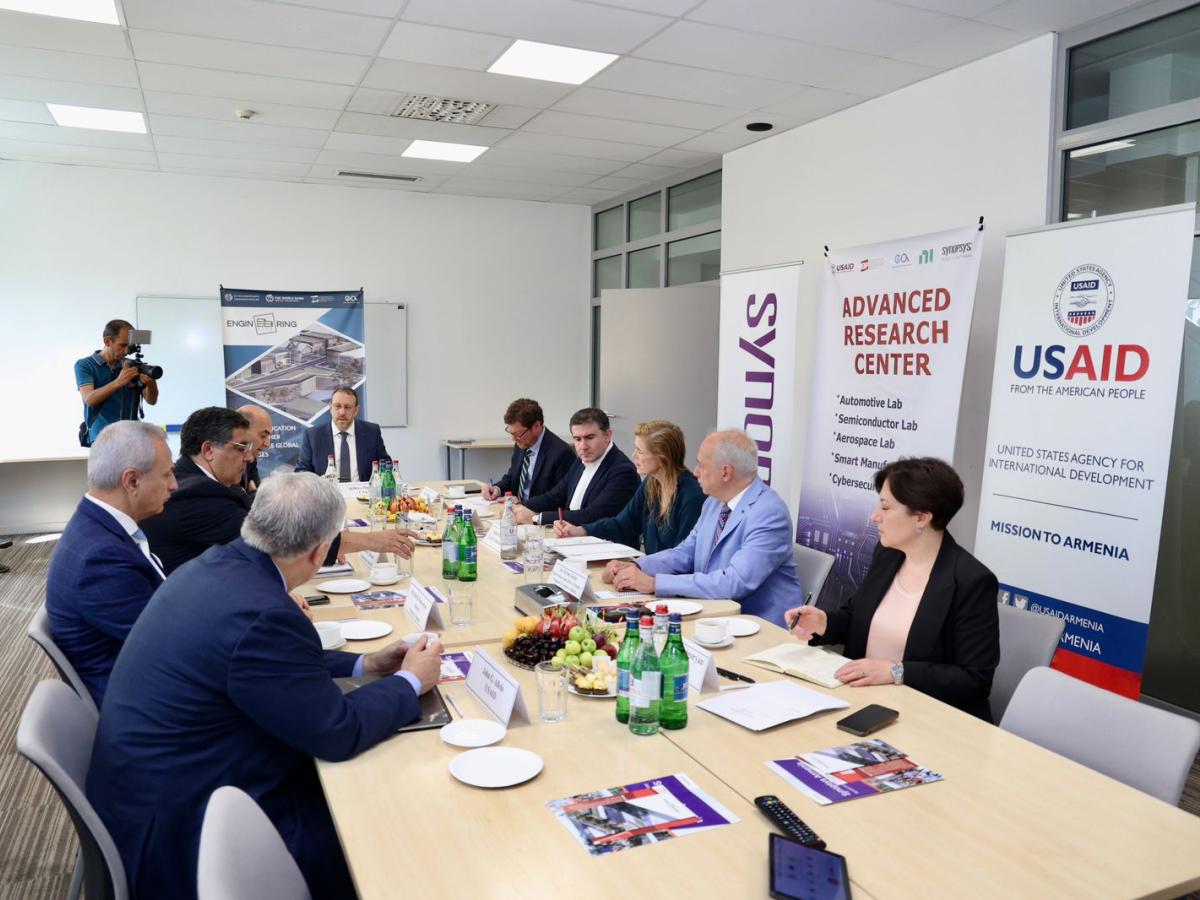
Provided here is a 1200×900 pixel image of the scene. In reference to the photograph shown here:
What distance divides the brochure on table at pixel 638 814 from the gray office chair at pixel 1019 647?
134cm

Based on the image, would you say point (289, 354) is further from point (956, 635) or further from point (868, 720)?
point (868, 720)

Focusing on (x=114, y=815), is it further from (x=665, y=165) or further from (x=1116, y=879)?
(x=665, y=165)

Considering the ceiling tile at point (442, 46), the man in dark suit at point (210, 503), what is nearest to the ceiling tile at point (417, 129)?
the ceiling tile at point (442, 46)

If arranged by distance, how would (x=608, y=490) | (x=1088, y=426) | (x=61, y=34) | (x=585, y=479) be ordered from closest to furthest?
(x=1088, y=426) < (x=61, y=34) < (x=608, y=490) < (x=585, y=479)

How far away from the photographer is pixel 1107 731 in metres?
1.93

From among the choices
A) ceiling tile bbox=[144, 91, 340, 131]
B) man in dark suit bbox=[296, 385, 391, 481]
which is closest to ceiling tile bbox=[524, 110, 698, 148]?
ceiling tile bbox=[144, 91, 340, 131]

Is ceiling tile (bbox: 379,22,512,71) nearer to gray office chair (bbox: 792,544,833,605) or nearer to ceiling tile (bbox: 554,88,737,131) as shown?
ceiling tile (bbox: 554,88,737,131)

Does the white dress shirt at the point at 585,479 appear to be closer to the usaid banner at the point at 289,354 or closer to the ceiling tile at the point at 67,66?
the ceiling tile at the point at 67,66

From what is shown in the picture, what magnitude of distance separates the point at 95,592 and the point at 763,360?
419cm

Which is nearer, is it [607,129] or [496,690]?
[496,690]

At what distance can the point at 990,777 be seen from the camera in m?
1.73

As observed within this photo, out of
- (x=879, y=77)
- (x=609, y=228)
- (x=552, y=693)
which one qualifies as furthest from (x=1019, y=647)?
(x=609, y=228)

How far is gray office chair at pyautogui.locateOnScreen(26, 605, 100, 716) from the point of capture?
229cm

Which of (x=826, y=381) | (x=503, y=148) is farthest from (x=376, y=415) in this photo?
(x=826, y=381)
